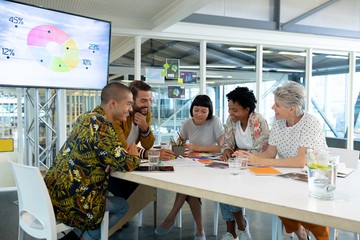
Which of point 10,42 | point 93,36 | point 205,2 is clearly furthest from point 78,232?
point 205,2

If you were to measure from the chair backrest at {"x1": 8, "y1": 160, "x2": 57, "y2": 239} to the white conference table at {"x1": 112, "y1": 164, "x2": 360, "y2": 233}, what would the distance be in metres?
0.47

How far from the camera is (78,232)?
1946mm

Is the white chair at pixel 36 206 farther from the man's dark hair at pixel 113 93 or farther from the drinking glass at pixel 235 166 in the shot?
the drinking glass at pixel 235 166

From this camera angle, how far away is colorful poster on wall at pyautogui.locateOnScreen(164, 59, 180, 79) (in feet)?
17.3

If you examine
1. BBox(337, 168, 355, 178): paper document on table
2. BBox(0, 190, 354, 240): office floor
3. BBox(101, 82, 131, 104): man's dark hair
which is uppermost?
BBox(101, 82, 131, 104): man's dark hair

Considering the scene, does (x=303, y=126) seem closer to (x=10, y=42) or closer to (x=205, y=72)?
(x=10, y=42)

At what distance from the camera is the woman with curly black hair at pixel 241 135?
2564mm

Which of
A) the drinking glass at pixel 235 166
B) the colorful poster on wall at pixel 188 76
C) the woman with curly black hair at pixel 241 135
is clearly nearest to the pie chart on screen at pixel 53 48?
the woman with curly black hair at pixel 241 135

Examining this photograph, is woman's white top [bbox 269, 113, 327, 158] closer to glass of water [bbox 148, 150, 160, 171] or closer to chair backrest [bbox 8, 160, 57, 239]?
glass of water [bbox 148, 150, 160, 171]

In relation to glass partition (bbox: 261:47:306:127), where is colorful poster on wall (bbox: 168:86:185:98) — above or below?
below

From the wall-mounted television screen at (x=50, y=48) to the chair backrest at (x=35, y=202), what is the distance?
155 cm

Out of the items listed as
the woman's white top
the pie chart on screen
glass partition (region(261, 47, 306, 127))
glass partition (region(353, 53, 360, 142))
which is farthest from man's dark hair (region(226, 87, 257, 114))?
glass partition (region(353, 53, 360, 142))

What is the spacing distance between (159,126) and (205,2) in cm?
242

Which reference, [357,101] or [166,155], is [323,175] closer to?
[166,155]
